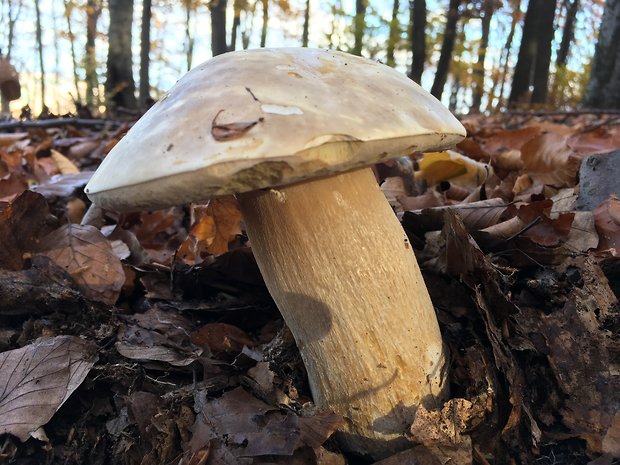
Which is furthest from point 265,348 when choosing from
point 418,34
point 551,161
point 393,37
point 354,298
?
point 393,37

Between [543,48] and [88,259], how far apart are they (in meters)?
8.29

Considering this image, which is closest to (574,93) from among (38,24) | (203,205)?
(203,205)

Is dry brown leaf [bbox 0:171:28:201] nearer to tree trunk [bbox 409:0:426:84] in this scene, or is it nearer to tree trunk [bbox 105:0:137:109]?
tree trunk [bbox 105:0:137:109]

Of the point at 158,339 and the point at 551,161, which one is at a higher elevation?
the point at 551,161

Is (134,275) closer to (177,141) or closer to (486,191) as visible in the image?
(177,141)

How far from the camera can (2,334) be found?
1.48 meters

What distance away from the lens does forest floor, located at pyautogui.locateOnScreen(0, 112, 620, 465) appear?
1.17 m

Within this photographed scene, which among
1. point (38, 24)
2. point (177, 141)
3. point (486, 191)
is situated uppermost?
point (177, 141)

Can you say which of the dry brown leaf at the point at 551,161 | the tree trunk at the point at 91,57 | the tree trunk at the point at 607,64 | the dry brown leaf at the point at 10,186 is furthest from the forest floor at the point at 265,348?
the tree trunk at the point at 91,57

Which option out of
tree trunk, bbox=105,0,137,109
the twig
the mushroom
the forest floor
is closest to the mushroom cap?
the mushroom

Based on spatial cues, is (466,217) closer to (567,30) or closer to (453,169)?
(453,169)

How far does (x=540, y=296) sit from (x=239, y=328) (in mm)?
921

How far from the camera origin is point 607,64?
5.54 m

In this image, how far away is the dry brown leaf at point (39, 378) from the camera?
1218 millimetres
